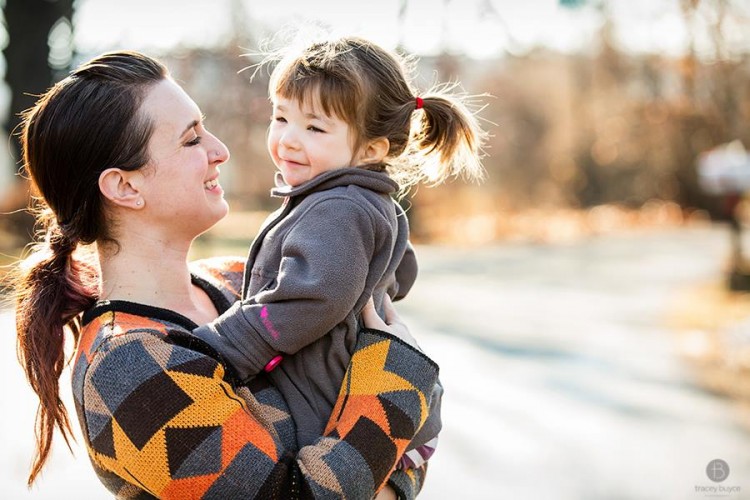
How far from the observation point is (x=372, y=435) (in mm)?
1349

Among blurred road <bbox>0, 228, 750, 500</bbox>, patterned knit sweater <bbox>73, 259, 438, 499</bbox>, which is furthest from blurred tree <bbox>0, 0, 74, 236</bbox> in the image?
A: blurred road <bbox>0, 228, 750, 500</bbox>

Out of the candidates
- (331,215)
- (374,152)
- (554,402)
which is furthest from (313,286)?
(554,402)

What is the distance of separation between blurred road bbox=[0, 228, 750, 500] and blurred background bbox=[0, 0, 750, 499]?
2cm

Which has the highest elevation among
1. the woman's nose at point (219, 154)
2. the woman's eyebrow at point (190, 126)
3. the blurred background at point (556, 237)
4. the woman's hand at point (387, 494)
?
the woman's eyebrow at point (190, 126)

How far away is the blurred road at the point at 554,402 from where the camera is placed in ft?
13.6

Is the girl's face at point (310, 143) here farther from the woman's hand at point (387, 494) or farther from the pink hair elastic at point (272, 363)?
the woman's hand at point (387, 494)

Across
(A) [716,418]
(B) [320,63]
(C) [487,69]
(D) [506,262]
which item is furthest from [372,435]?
(C) [487,69]

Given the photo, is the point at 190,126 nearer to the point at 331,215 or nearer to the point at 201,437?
the point at 331,215

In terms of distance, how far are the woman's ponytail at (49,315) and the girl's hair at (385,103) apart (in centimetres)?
47

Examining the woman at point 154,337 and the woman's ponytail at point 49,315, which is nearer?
the woman at point 154,337

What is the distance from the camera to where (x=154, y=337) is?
4.43 ft

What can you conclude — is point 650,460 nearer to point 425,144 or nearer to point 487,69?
point 425,144

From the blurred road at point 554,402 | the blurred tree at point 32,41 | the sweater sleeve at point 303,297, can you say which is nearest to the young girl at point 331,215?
the sweater sleeve at point 303,297

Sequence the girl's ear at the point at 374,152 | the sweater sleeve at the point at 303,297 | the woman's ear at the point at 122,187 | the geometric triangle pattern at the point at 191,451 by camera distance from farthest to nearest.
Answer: the girl's ear at the point at 374,152, the woman's ear at the point at 122,187, the sweater sleeve at the point at 303,297, the geometric triangle pattern at the point at 191,451
